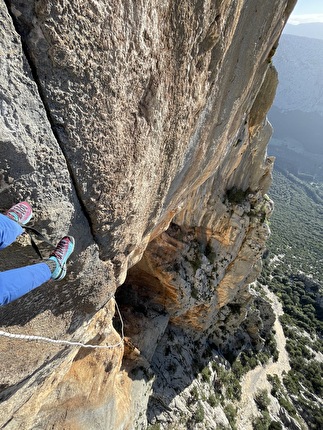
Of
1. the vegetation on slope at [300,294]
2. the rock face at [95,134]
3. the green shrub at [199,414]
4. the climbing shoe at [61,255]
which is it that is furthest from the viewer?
the vegetation on slope at [300,294]

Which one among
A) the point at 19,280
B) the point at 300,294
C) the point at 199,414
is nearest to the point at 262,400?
the point at 199,414

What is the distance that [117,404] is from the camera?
32.6ft

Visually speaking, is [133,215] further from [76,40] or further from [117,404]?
[117,404]

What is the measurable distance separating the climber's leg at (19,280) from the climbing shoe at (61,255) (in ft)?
0.45

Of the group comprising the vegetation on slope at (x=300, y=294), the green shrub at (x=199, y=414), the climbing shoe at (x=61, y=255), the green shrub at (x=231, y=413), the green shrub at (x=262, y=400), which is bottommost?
the vegetation on slope at (x=300, y=294)

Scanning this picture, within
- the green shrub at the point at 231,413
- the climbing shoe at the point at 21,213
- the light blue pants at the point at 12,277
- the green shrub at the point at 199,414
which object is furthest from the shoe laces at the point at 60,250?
the green shrub at the point at 231,413

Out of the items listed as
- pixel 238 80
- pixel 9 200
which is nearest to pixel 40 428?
pixel 9 200

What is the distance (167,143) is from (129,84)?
1.47 meters

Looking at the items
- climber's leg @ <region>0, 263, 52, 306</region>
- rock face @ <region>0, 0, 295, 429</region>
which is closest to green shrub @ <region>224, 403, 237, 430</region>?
rock face @ <region>0, 0, 295, 429</region>

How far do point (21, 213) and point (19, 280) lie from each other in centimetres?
67

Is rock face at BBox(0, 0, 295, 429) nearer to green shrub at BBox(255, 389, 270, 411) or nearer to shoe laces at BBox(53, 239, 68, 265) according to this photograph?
shoe laces at BBox(53, 239, 68, 265)

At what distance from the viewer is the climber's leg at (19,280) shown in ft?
7.85

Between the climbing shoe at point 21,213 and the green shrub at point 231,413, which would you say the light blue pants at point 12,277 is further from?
the green shrub at point 231,413

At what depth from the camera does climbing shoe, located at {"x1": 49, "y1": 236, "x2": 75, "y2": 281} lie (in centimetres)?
312
